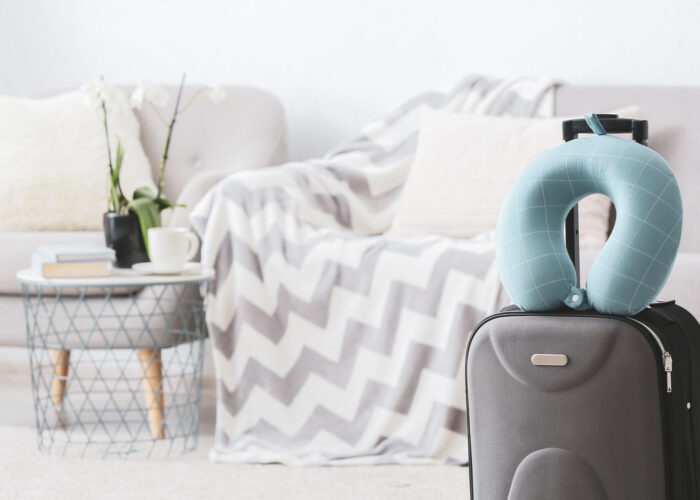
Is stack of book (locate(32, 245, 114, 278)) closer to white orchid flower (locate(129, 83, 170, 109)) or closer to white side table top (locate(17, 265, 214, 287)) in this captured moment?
white side table top (locate(17, 265, 214, 287))

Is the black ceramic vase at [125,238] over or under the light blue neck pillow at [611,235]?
under

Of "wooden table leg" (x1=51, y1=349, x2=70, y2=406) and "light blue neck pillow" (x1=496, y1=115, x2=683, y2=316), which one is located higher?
"light blue neck pillow" (x1=496, y1=115, x2=683, y2=316)

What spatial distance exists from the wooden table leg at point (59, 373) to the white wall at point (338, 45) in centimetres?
114

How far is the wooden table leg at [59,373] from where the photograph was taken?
2.24 m

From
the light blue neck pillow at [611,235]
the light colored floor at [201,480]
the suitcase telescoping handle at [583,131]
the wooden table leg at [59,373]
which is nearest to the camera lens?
the light blue neck pillow at [611,235]

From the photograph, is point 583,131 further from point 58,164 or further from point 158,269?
point 58,164

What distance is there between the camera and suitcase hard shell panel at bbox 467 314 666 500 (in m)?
1.12

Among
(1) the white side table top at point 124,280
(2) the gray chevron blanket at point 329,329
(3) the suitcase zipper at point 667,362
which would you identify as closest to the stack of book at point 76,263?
(1) the white side table top at point 124,280

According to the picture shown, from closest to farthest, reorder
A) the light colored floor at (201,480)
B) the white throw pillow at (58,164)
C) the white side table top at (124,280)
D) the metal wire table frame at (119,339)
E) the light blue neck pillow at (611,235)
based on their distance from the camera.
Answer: the light blue neck pillow at (611,235)
the light colored floor at (201,480)
the white side table top at (124,280)
the metal wire table frame at (119,339)
the white throw pillow at (58,164)

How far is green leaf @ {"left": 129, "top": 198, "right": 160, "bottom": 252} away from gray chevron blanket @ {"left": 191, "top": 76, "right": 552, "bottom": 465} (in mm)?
97

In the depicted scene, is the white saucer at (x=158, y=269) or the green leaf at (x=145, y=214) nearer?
the white saucer at (x=158, y=269)

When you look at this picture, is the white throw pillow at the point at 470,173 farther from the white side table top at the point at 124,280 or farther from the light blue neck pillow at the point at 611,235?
the light blue neck pillow at the point at 611,235

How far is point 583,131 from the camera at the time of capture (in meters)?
1.25

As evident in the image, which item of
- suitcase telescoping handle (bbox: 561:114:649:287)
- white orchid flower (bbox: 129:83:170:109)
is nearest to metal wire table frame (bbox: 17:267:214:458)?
white orchid flower (bbox: 129:83:170:109)
